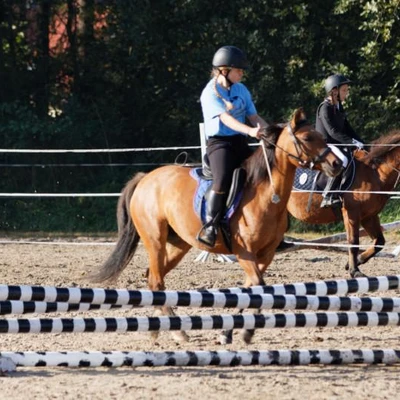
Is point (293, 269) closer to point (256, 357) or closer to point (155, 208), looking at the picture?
point (155, 208)

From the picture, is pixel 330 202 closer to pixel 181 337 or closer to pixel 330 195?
pixel 330 195

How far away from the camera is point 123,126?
2238 centimetres

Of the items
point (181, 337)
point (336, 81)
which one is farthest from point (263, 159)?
point (336, 81)

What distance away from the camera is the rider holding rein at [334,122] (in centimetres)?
1286

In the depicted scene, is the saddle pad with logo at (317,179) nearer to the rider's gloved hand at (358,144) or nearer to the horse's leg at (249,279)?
the rider's gloved hand at (358,144)

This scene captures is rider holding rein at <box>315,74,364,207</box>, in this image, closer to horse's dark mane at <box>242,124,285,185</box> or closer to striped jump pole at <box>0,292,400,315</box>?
horse's dark mane at <box>242,124,285,185</box>

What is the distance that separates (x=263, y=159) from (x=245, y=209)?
44 cm

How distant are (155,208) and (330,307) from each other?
271 cm

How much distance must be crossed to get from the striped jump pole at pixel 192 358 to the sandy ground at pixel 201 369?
0.07m

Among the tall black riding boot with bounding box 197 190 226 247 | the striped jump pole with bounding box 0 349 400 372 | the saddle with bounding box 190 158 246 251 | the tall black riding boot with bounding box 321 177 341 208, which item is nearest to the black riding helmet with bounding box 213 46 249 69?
the saddle with bounding box 190 158 246 251

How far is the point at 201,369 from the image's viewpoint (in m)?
7.16

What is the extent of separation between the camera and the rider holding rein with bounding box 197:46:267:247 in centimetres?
883

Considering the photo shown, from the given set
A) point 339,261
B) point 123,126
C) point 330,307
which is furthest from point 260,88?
point 330,307

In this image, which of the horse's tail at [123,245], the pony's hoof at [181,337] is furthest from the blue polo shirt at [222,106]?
the pony's hoof at [181,337]
